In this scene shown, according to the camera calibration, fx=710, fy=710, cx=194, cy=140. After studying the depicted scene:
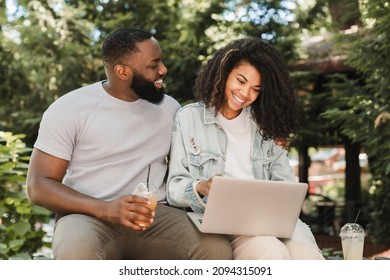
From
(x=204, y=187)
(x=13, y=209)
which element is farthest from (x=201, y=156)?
(x=13, y=209)

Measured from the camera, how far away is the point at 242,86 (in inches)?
126

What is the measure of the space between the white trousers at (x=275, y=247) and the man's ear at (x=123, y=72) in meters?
0.90

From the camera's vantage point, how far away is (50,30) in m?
9.41

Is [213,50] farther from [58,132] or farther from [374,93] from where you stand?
[58,132]

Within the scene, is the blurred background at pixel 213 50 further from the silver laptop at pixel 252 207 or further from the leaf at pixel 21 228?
the silver laptop at pixel 252 207

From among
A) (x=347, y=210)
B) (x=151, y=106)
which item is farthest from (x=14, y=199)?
(x=347, y=210)

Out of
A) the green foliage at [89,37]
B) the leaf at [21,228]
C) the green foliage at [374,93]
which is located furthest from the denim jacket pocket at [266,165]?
the green foliage at [89,37]

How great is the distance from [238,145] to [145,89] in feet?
1.65

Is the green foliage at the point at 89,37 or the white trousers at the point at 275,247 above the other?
the green foliage at the point at 89,37

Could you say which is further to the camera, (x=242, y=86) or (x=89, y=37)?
(x=89, y=37)

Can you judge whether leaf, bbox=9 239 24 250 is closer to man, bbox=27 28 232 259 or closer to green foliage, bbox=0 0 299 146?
man, bbox=27 28 232 259

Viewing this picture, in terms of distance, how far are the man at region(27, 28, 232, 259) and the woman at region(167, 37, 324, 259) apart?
0.14m

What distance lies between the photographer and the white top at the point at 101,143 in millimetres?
3068

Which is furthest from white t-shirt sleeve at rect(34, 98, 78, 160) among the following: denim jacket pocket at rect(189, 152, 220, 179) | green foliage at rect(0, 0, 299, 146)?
green foliage at rect(0, 0, 299, 146)
